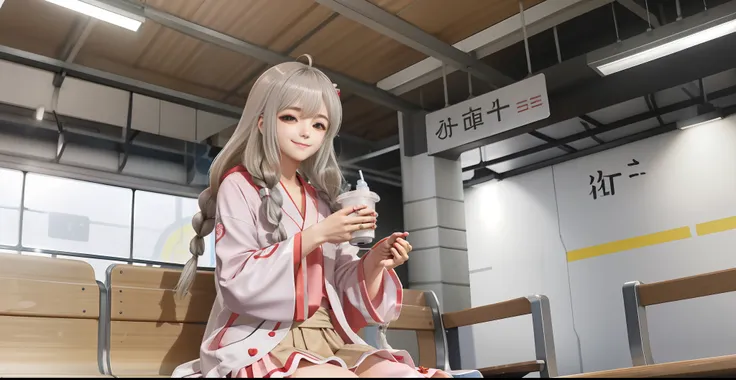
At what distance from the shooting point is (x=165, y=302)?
211cm

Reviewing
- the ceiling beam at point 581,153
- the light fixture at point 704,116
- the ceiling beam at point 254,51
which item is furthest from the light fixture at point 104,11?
the light fixture at point 704,116

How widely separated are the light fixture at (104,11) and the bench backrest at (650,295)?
3616mm

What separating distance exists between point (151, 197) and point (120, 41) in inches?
67.5

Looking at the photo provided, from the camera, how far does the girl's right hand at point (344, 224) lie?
4.99 ft

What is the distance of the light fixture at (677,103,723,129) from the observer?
620cm

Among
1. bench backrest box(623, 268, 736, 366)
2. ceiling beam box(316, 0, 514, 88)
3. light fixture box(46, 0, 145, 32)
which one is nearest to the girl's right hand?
bench backrest box(623, 268, 736, 366)

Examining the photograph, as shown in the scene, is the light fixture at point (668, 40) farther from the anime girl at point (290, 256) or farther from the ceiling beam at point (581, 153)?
the anime girl at point (290, 256)

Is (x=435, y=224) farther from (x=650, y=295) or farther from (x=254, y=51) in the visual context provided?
(x=650, y=295)

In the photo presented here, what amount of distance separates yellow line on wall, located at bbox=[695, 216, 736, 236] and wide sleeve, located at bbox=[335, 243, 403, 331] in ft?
17.5

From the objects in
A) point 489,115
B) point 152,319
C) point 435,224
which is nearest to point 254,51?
point 489,115

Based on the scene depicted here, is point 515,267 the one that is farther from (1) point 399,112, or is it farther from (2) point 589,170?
(1) point 399,112

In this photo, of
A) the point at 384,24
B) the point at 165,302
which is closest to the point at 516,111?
the point at 384,24

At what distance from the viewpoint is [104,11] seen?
14.1 feet

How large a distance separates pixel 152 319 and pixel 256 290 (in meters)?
0.76
